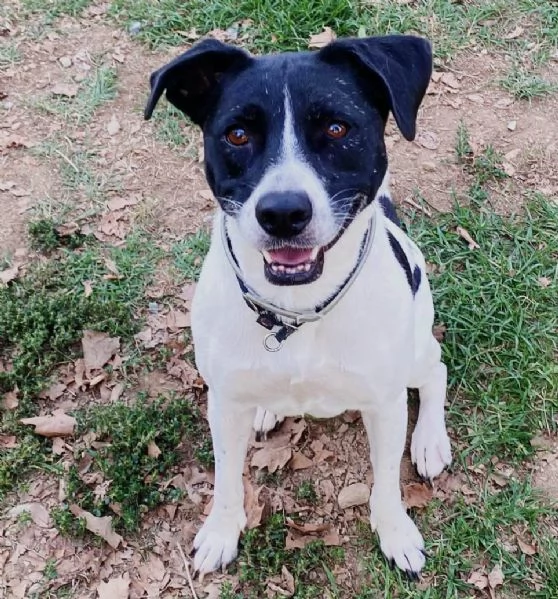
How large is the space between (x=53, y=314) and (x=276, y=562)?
6.00 feet

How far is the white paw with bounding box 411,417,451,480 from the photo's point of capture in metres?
3.90

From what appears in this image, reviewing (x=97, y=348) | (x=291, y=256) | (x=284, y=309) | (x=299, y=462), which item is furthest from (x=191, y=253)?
(x=291, y=256)

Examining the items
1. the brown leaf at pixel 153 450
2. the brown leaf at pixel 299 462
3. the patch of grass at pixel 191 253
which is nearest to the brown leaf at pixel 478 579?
the brown leaf at pixel 299 462

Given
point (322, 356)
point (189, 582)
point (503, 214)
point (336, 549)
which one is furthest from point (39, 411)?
point (503, 214)

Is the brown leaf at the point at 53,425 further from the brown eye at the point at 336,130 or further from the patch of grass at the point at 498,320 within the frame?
the brown eye at the point at 336,130

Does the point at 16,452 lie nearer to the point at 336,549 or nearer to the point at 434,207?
the point at 336,549

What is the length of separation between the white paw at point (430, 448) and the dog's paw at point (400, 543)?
13.3 inches

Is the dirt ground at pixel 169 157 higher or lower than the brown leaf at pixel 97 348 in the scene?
higher

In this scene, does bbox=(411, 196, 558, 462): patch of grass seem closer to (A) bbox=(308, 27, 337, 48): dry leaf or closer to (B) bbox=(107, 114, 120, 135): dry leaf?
(A) bbox=(308, 27, 337, 48): dry leaf

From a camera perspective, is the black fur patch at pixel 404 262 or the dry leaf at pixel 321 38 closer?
the black fur patch at pixel 404 262

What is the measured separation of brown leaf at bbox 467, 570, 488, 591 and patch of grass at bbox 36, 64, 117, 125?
3.85m

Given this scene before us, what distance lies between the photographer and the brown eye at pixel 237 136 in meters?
2.60

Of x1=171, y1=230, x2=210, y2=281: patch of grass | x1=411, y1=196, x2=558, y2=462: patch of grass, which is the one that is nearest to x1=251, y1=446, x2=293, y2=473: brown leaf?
x1=411, y1=196, x2=558, y2=462: patch of grass

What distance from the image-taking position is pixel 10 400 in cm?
420
